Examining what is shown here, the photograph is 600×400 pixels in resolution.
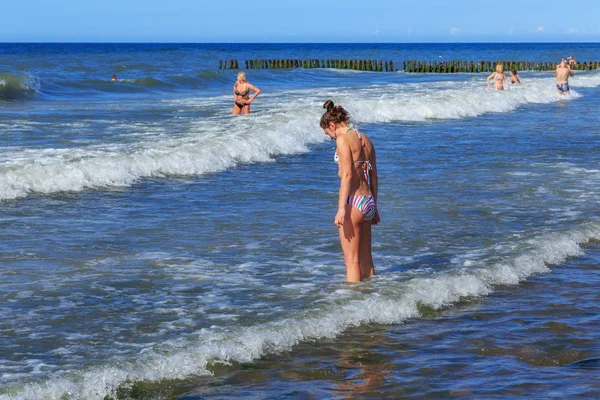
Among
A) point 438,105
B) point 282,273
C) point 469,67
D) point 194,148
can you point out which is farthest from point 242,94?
point 469,67

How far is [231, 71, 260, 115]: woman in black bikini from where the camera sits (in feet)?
77.2

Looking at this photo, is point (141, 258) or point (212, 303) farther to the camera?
point (141, 258)

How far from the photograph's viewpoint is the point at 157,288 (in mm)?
7809

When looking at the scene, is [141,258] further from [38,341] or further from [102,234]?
[38,341]

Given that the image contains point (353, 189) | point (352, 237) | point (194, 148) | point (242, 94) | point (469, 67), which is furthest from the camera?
point (469, 67)

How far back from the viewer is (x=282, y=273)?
8.40 metres

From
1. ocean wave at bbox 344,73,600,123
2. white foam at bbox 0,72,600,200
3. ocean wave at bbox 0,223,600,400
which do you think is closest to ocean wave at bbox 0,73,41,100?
white foam at bbox 0,72,600,200

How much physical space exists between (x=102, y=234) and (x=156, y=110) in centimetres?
1739

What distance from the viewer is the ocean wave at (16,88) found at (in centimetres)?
3319

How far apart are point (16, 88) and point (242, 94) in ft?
45.1

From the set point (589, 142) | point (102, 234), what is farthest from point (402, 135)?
point (102, 234)

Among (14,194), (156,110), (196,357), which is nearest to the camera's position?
(196,357)

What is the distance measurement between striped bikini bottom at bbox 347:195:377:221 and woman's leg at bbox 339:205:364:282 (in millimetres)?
36

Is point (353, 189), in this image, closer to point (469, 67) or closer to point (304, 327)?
point (304, 327)
